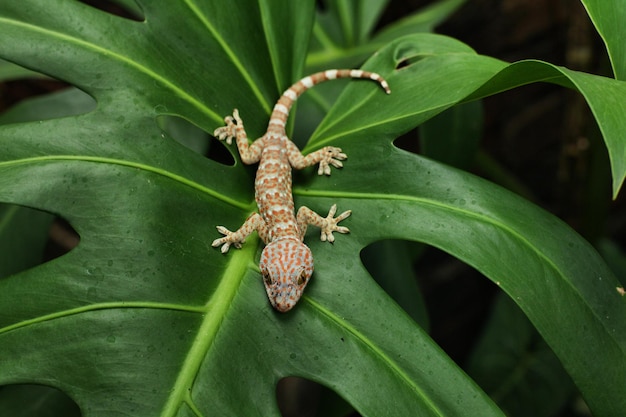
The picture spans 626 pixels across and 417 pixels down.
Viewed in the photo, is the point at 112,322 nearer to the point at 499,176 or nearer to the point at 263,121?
the point at 263,121

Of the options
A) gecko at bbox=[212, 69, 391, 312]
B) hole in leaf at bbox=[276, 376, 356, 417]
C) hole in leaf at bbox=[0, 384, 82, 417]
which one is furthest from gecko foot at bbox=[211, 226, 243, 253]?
hole in leaf at bbox=[276, 376, 356, 417]

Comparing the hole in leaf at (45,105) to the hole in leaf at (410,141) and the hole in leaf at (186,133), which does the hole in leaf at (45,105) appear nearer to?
the hole in leaf at (186,133)

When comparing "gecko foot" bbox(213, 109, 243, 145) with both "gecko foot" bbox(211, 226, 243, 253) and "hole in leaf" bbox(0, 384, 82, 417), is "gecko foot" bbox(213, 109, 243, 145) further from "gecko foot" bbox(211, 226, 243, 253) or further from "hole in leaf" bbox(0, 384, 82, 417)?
"hole in leaf" bbox(0, 384, 82, 417)

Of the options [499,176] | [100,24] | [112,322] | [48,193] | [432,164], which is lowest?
[499,176]

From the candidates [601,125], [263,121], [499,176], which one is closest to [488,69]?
[601,125]

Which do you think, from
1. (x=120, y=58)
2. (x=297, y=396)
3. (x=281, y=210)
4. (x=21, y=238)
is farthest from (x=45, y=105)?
(x=297, y=396)
